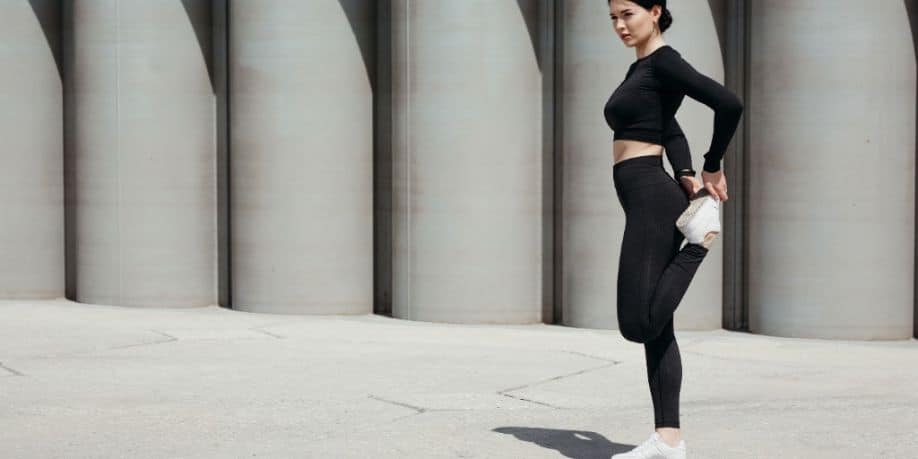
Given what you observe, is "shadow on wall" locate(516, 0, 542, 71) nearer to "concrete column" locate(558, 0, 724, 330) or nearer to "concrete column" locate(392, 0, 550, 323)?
"concrete column" locate(392, 0, 550, 323)

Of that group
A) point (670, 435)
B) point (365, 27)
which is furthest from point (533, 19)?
point (670, 435)

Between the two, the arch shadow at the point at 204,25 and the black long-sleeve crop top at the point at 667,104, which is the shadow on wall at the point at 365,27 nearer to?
the arch shadow at the point at 204,25

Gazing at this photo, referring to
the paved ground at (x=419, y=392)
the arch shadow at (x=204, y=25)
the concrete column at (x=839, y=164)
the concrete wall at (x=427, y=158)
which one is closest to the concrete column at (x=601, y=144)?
the concrete wall at (x=427, y=158)

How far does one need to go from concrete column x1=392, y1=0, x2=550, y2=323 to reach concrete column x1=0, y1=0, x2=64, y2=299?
3.45 metres

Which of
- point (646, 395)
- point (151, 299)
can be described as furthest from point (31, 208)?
point (646, 395)

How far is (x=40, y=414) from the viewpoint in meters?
6.05

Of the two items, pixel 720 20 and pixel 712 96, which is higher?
pixel 720 20

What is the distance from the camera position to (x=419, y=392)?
6.69 metres

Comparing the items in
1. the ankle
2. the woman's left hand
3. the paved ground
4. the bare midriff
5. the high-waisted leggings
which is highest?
the bare midriff

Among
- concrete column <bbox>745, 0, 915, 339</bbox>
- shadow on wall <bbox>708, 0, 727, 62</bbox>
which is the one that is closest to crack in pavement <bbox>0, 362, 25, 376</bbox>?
concrete column <bbox>745, 0, 915, 339</bbox>

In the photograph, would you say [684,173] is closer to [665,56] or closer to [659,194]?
[659,194]

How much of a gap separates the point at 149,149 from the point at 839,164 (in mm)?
5098

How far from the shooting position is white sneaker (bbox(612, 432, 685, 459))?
5.02 metres

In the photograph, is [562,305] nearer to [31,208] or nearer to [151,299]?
[151,299]
